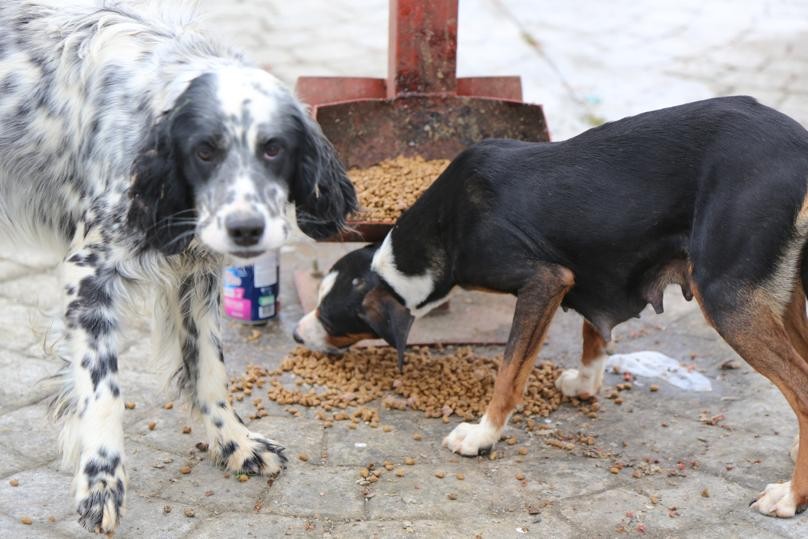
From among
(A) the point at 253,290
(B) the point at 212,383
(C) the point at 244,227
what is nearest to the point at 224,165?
(C) the point at 244,227

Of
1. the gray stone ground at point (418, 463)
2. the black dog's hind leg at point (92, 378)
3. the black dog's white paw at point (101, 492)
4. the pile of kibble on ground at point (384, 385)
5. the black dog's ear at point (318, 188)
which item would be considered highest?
the black dog's ear at point (318, 188)

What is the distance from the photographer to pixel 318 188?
3178mm

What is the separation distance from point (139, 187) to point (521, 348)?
137cm

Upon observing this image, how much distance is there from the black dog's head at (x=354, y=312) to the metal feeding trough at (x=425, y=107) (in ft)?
2.53

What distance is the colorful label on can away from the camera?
4.46 metres

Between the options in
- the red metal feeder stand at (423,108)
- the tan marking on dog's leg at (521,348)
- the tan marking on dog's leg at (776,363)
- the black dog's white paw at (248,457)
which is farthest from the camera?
the red metal feeder stand at (423,108)

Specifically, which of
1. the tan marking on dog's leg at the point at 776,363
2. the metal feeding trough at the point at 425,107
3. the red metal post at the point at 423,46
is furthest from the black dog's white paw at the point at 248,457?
the red metal post at the point at 423,46

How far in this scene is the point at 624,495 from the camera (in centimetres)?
335

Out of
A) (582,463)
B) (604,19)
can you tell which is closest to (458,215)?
(582,463)

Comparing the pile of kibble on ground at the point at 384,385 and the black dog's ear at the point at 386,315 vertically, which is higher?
the black dog's ear at the point at 386,315

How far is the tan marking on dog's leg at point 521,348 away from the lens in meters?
3.61

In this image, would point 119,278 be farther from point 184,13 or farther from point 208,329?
point 184,13

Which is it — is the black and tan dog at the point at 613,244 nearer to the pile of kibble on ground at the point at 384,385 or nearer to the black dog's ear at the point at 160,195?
the pile of kibble on ground at the point at 384,385

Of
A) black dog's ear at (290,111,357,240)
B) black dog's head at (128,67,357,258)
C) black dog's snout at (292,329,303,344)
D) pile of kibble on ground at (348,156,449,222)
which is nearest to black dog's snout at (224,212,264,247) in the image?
black dog's head at (128,67,357,258)
